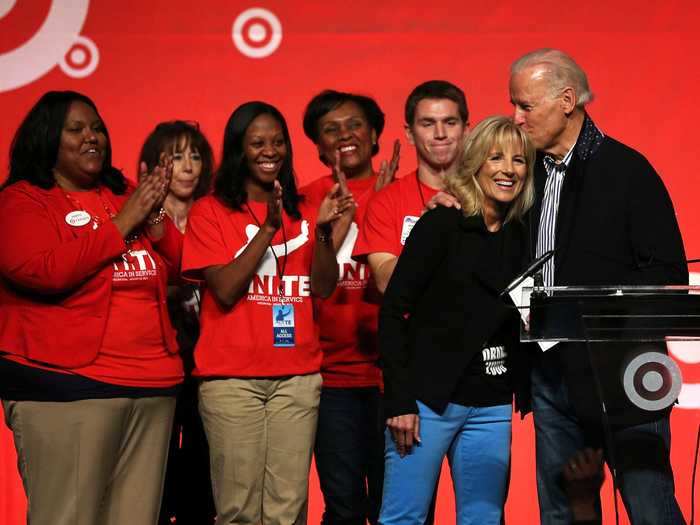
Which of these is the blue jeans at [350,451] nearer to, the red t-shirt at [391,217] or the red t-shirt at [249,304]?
the red t-shirt at [249,304]

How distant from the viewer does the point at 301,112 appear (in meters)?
4.63

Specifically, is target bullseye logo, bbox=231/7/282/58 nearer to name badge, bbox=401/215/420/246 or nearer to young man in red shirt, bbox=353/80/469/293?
young man in red shirt, bbox=353/80/469/293

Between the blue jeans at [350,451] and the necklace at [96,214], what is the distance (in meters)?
0.81

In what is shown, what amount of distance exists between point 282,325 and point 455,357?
2.26ft

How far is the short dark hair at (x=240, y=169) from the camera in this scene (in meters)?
3.42

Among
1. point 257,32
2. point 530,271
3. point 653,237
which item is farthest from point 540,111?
point 257,32

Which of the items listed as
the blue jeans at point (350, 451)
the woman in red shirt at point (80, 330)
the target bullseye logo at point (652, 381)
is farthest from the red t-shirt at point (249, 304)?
the target bullseye logo at point (652, 381)

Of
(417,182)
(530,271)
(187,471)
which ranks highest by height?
(417,182)

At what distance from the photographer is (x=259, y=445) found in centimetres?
324

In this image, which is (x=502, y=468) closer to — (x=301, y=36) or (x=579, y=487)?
(x=579, y=487)

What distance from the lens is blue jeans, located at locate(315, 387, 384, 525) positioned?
3.56 metres

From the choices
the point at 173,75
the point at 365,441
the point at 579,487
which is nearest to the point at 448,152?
the point at 365,441

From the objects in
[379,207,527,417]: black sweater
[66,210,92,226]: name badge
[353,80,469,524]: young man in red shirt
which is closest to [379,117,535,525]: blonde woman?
[379,207,527,417]: black sweater

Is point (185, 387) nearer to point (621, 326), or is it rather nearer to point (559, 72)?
point (559, 72)
